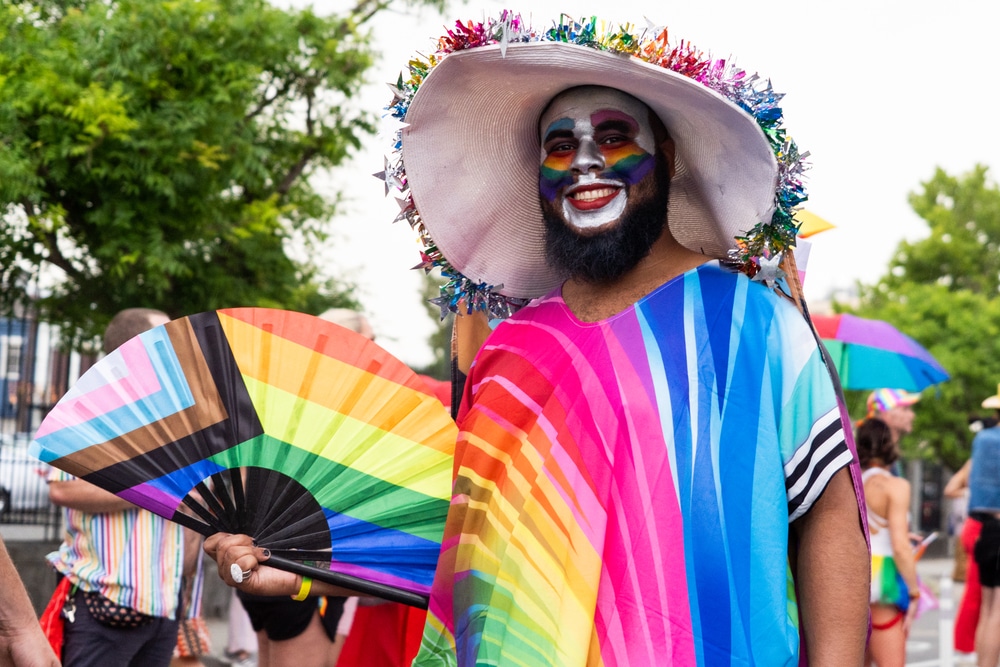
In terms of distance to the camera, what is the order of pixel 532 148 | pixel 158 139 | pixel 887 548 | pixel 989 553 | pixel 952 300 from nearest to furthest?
pixel 532 148
pixel 887 548
pixel 158 139
pixel 989 553
pixel 952 300

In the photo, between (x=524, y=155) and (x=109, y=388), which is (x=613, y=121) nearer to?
(x=524, y=155)

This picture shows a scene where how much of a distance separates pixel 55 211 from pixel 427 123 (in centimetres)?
488

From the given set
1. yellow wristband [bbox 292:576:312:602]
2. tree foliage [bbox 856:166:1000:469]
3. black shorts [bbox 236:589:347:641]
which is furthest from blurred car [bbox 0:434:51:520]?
→ tree foliage [bbox 856:166:1000:469]

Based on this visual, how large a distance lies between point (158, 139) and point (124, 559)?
3.77 m

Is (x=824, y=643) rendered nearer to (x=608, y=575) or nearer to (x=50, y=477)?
(x=608, y=575)

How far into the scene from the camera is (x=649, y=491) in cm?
240

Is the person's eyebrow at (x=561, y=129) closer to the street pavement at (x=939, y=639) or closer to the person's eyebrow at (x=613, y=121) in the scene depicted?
the person's eyebrow at (x=613, y=121)

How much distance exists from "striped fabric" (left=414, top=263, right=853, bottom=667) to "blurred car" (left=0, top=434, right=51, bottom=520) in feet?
22.0

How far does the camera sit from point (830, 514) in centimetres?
244

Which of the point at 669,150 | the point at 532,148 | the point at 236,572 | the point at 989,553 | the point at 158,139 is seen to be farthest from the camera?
the point at 989,553

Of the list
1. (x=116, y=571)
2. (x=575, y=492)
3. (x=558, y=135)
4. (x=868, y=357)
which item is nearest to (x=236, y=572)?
(x=575, y=492)

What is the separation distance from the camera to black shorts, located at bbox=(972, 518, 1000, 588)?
7867mm

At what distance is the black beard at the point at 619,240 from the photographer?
8.93 ft

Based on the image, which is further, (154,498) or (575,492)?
(154,498)
